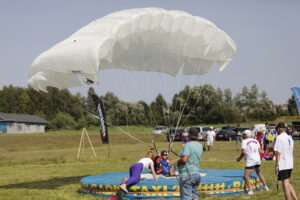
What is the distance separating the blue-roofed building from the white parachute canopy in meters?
63.0

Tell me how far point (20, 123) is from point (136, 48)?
218ft

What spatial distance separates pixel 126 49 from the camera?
1182 centimetres

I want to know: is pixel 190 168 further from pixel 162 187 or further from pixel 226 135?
pixel 226 135

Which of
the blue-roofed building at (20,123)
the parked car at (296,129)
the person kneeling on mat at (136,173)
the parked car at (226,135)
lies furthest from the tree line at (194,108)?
the person kneeling on mat at (136,173)

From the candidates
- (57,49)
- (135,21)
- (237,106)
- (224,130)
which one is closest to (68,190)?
(57,49)

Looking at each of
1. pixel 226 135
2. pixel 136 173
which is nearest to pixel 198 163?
pixel 136 173

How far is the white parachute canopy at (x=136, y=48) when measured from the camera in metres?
10.1

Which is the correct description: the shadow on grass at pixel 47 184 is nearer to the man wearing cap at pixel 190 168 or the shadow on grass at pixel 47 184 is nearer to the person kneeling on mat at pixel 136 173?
the person kneeling on mat at pixel 136 173

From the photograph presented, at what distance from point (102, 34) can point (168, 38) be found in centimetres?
283

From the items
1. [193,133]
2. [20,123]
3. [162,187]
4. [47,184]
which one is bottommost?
[47,184]

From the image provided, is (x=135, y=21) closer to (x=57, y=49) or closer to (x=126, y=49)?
(x=126, y=49)

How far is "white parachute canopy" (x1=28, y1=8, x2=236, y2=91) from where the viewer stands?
33.2 ft

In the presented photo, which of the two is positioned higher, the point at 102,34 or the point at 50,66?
the point at 102,34

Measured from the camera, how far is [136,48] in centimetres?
1249
